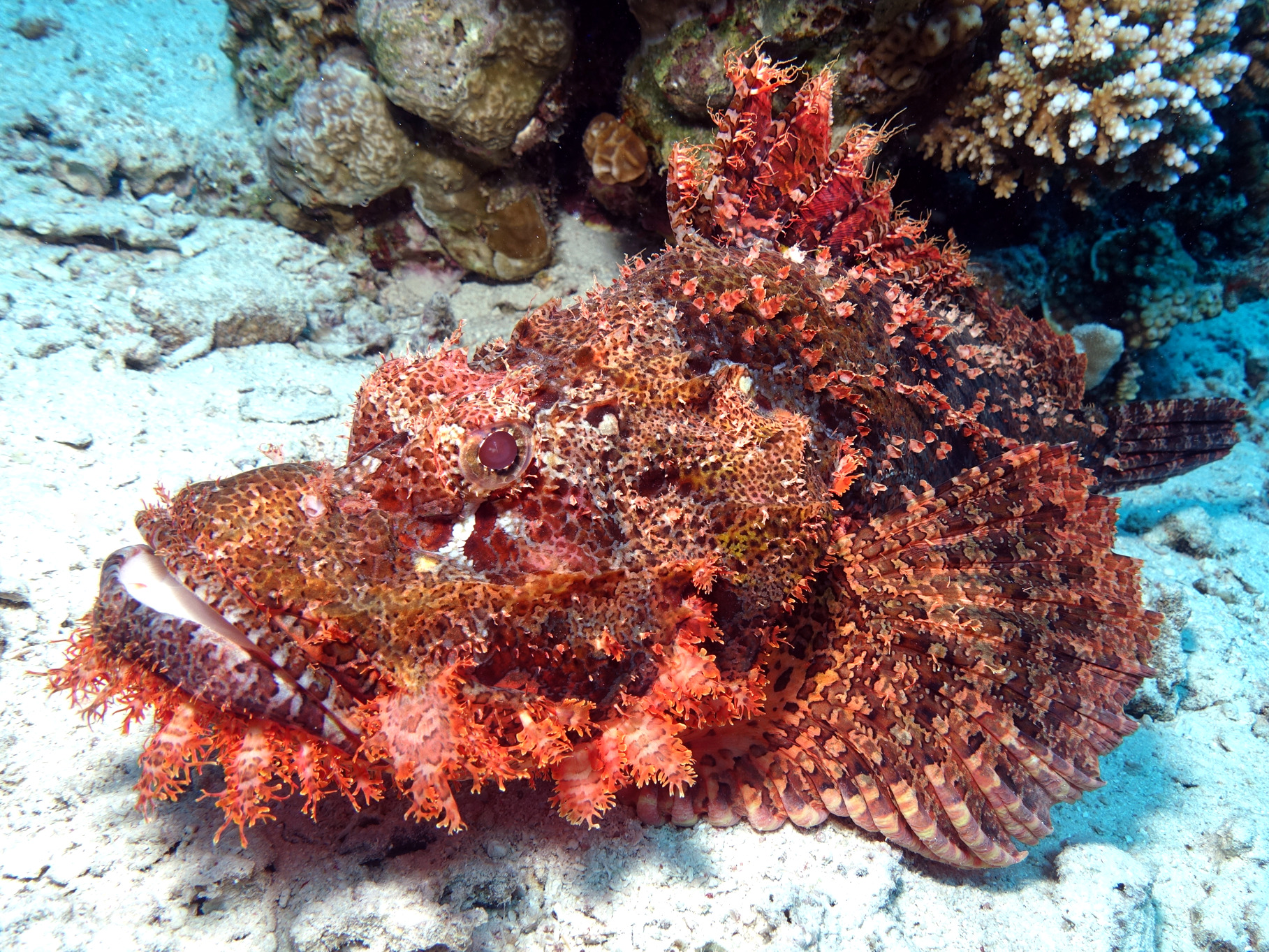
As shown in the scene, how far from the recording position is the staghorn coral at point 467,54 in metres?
5.41

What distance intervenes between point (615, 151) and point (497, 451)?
14.2 ft

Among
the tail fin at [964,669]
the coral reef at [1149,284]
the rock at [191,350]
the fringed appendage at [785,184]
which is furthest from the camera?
the coral reef at [1149,284]

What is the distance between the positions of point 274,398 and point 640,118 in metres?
3.60

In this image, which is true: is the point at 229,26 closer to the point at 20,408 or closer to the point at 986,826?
the point at 20,408

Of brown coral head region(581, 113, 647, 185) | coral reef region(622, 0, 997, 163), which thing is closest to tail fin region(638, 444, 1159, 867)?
coral reef region(622, 0, 997, 163)

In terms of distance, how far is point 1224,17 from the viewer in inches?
187

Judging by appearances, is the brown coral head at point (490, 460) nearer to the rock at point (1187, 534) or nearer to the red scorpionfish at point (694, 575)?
the red scorpionfish at point (694, 575)

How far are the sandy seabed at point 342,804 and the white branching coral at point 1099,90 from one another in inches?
113

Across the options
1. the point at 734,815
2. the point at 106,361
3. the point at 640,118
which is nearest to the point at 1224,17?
the point at 640,118

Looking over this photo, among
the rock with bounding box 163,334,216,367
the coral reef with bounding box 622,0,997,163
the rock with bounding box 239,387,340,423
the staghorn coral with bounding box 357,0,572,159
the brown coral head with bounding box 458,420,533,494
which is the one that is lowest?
the rock with bounding box 163,334,216,367

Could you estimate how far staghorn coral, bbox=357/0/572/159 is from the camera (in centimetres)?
541

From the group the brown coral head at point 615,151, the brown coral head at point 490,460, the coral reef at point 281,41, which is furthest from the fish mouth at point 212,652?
the coral reef at point 281,41

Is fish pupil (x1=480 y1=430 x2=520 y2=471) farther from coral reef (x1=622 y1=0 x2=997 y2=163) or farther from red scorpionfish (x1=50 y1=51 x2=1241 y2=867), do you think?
coral reef (x1=622 y1=0 x2=997 y2=163)

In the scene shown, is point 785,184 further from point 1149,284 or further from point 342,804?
point 1149,284
